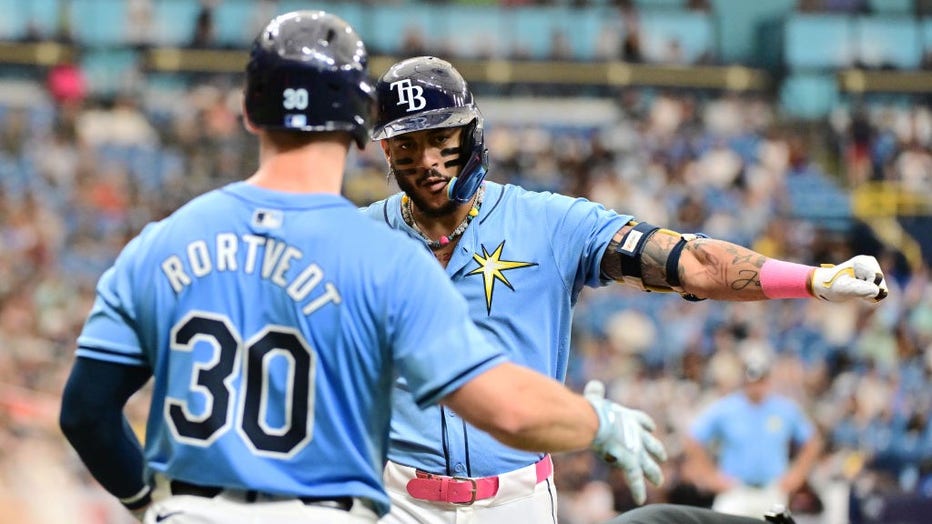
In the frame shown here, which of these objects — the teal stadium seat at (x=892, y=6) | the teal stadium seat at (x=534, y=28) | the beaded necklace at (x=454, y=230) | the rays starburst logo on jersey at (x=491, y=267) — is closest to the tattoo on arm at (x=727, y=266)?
the rays starburst logo on jersey at (x=491, y=267)

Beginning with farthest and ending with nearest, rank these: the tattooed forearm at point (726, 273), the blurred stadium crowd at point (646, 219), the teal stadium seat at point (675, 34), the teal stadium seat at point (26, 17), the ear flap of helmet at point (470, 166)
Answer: the teal stadium seat at point (675, 34) → the teal stadium seat at point (26, 17) → the blurred stadium crowd at point (646, 219) → the ear flap of helmet at point (470, 166) → the tattooed forearm at point (726, 273)

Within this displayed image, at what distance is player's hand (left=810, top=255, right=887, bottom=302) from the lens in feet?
12.1

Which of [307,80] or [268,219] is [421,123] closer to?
[307,80]

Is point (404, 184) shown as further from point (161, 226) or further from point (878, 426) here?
point (878, 426)

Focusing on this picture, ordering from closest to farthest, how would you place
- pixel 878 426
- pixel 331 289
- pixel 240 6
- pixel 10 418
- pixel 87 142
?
pixel 331 289, pixel 10 418, pixel 878 426, pixel 87 142, pixel 240 6

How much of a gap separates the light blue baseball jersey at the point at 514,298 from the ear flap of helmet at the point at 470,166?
16 cm

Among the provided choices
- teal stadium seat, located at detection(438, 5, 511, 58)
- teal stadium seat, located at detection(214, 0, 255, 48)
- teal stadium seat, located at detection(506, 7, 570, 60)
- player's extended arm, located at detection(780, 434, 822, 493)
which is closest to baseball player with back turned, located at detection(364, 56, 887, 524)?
player's extended arm, located at detection(780, 434, 822, 493)

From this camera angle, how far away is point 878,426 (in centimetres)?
1148

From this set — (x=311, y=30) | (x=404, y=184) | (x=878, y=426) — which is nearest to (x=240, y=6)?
(x=878, y=426)

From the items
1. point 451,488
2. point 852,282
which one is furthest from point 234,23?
point 852,282

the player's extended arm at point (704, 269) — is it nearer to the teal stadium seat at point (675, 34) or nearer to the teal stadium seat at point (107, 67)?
the teal stadium seat at point (107, 67)

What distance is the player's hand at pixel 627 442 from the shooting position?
2.90 metres

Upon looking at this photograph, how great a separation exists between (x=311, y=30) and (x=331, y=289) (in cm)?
60

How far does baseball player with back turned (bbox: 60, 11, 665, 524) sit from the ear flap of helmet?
5.02 feet
